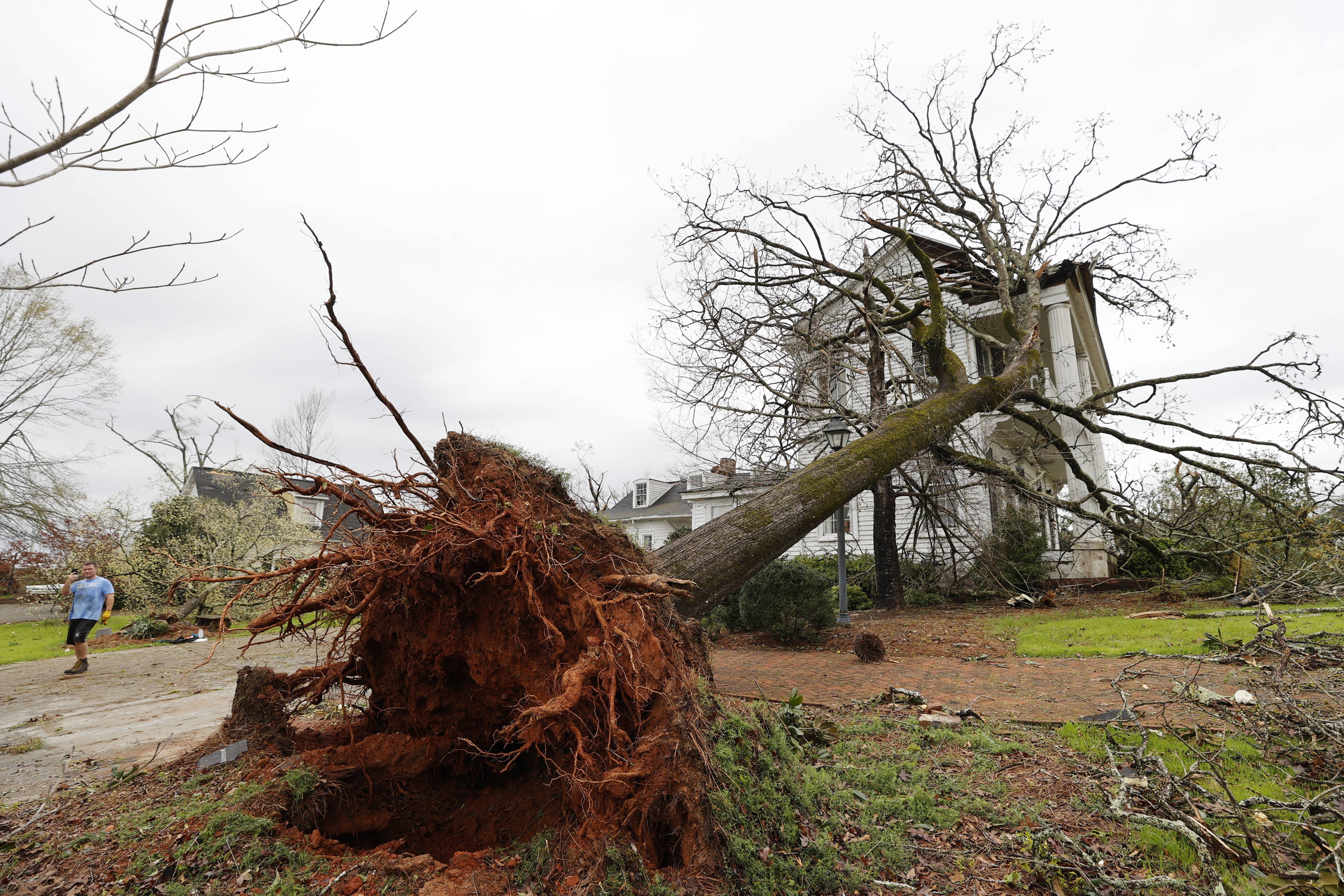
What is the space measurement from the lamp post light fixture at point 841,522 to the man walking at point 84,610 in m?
11.4

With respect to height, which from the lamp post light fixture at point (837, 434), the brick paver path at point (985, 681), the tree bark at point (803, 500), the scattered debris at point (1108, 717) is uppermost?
the lamp post light fixture at point (837, 434)

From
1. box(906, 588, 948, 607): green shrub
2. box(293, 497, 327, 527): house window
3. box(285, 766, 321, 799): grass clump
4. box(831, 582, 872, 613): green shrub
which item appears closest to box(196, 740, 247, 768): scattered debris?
box(285, 766, 321, 799): grass clump

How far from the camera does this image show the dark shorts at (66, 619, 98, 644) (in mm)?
9438

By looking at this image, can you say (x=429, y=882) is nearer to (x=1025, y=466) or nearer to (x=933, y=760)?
(x=933, y=760)

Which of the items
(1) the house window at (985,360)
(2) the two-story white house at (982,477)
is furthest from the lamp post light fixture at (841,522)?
(1) the house window at (985,360)

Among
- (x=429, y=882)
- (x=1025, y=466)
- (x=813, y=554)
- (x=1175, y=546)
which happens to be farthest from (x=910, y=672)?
(x=1025, y=466)

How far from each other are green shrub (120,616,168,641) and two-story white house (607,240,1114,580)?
1096cm

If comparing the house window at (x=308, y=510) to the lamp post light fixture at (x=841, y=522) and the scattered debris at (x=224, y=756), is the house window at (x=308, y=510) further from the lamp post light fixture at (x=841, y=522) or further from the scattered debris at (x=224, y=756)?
the lamp post light fixture at (x=841, y=522)

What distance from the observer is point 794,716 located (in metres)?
4.73

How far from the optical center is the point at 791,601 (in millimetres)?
10461

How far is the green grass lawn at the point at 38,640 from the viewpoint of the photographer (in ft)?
39.1

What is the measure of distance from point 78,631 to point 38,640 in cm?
733

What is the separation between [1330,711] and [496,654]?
228 inches

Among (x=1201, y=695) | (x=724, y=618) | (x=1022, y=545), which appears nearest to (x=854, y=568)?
(x=1022, y=545)
